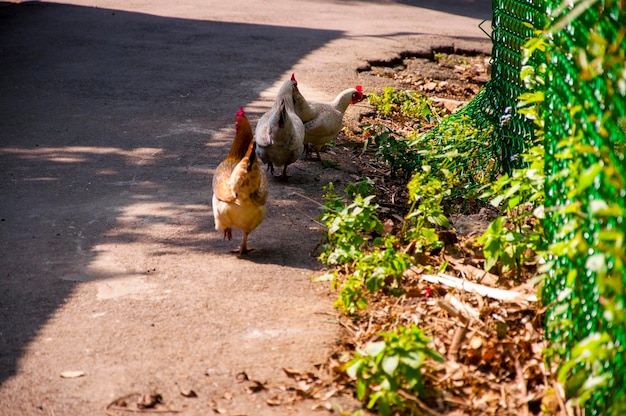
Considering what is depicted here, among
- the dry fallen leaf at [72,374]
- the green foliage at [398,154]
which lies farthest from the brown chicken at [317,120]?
the dry fallen leaf at [72,374]

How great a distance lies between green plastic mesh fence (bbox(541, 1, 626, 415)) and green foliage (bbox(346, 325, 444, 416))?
1.98 feet

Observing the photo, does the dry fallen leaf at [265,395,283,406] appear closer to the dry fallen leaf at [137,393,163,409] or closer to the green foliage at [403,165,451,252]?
the dry fallen leaf at [137,393,163,409]

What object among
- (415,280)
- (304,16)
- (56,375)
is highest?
(304,16)

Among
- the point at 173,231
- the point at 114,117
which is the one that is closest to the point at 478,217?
the point at 173,231

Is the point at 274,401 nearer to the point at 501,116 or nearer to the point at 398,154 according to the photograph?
the point at 501,116

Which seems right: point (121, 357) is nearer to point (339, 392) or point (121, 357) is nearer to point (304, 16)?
point (339, 392)

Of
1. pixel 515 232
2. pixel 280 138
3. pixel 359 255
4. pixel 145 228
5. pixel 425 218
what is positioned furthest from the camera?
pixel 280 138

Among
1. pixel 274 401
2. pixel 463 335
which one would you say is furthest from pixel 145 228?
pixel 463 335

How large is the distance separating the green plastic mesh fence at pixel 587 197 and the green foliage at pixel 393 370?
57cm

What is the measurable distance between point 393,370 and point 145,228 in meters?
2.92

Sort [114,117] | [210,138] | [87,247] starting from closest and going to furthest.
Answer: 1. [87,247]
2. [210,138]
3. [114,117]

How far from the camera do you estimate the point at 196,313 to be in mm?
4117

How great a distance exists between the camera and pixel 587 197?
2.59 meters

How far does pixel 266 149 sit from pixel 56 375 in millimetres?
3250
